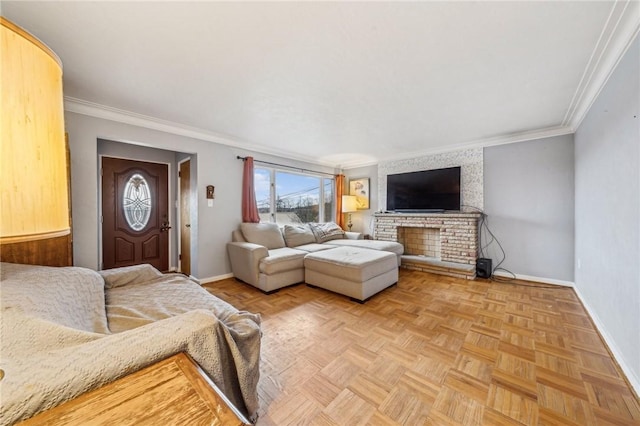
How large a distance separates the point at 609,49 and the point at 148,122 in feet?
14.5

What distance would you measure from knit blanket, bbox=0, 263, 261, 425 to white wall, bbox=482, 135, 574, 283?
411 centimetres

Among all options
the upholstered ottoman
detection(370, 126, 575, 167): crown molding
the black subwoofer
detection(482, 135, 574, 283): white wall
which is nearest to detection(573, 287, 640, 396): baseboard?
detection(482, 135, 574, 283): white wall

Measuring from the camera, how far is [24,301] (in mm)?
812

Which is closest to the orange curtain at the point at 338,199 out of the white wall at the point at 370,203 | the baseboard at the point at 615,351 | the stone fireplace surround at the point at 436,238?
the white wall at the point at 370,203

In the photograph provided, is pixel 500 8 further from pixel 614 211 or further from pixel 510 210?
pixel 510 210

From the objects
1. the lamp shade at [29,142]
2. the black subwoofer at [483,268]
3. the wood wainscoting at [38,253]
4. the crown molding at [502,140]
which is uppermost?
the crown molding at [502,140]

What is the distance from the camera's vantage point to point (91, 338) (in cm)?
77

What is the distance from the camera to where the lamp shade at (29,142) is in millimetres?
392

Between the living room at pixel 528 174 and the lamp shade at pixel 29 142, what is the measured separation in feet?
5.29

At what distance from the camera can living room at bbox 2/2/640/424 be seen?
5.37ft

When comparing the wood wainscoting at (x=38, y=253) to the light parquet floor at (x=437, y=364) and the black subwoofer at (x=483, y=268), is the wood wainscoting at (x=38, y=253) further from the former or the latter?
the black subwoofer at (x=483, y=268)

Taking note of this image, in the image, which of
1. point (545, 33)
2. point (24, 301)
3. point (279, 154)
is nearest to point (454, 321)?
point (545, 33)

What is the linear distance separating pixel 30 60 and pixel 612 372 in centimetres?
312

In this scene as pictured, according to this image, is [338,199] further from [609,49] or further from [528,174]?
[609,49]
